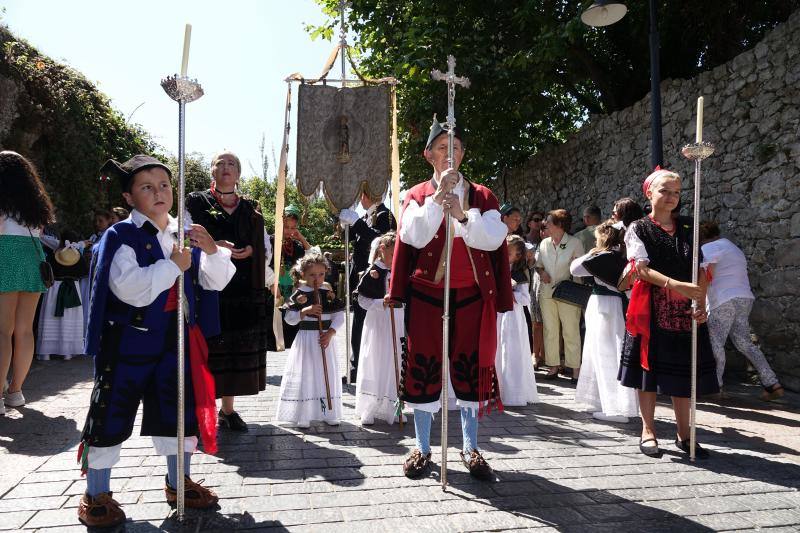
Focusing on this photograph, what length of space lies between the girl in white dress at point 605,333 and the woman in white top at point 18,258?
185 inches

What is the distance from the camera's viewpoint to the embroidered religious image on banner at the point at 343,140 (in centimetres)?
619

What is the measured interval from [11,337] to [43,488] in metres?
2.28

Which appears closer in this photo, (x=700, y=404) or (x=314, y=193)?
(x=700, y=404)

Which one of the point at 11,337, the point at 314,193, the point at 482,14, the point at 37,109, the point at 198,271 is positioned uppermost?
the point at 482,14

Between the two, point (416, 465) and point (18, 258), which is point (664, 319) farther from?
point (18, 258)

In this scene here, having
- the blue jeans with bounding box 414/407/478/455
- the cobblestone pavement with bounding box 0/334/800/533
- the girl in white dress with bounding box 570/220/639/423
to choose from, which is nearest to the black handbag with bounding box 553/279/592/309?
A: the girl in white dress with bounding box 570/220/639/423

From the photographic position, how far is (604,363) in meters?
5.17

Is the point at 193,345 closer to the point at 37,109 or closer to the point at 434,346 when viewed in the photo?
the point at 434,346

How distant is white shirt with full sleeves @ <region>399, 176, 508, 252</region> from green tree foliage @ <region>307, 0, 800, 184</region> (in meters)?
6.47

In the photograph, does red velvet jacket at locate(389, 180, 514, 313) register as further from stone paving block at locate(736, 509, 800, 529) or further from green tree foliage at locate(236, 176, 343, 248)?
green tree foliage at locate(236, 176, 343, 248)

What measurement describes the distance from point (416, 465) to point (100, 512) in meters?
1.70

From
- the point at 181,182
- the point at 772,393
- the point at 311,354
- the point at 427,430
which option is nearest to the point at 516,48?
the point at 772,393

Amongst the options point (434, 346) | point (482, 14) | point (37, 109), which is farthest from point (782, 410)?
point (37, 109)

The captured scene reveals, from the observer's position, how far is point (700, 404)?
5.86 m
